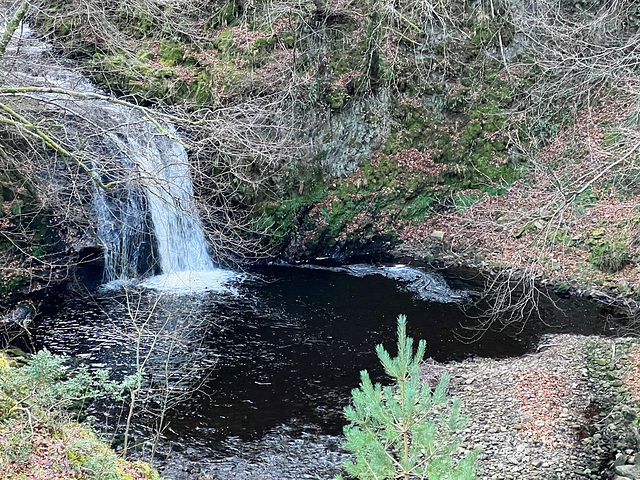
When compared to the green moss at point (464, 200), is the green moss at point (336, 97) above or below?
above

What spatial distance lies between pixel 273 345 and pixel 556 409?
4.79 meters

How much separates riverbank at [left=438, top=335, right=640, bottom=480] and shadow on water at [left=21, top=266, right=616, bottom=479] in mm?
791

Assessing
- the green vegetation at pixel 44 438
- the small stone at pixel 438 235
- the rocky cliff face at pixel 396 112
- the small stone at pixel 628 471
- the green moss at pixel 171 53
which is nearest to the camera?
the green vegetation at pixel 44 438

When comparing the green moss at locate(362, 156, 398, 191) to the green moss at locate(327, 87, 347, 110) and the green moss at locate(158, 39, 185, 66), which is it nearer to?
the green moss at locate(327, 87, 347, 110)

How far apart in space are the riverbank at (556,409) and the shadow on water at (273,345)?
79cm

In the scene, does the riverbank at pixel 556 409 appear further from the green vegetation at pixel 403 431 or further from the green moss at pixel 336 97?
the green moss at pixel 336 97

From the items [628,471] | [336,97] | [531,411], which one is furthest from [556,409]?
[336,97]

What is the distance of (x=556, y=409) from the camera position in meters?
7.21

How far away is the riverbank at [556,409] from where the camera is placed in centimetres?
618

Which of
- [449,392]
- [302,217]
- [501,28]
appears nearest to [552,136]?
[501,28]

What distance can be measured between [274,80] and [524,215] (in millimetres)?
8298

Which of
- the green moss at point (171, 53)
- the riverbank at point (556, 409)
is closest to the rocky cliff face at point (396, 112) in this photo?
the green moss at point (171, 53)

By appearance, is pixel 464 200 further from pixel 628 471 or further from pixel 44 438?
pixel 44 438

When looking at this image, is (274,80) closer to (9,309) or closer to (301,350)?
(301,350)
